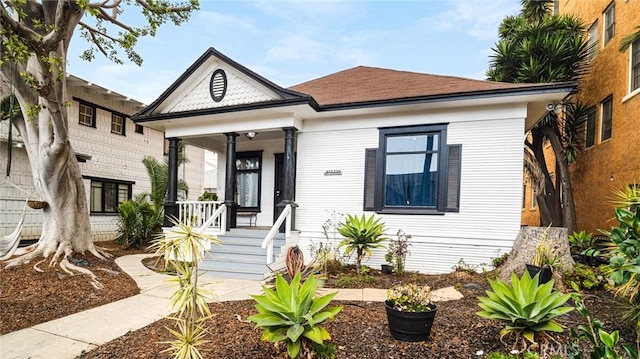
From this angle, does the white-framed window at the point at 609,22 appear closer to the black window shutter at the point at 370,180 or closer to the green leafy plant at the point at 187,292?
the black window shutter at the point at 370,180

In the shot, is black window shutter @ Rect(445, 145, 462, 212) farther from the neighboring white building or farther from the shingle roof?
the neighboring white building

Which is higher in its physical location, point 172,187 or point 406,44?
point 406,44

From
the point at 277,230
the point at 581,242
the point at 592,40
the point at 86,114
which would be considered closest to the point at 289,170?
the point at 277,230

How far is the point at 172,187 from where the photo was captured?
837 centimetres

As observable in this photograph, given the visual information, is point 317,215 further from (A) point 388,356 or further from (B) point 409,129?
(A) point 388,356

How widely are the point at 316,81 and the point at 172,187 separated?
17.3ft

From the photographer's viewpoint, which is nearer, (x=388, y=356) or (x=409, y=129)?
(x=388, y=356)

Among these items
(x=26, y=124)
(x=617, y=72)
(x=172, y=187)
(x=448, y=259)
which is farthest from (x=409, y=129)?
(x=26, y=124)

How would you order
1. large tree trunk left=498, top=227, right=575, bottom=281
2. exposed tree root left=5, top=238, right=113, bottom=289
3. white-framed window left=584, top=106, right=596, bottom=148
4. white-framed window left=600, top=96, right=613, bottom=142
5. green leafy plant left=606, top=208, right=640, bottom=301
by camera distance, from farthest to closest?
white-framed window left=584, top=106, right=596, bottom=148 < white-framed window left=600, top=96, right=613, bottom=142 < exposed tree root left=5, top=238, right=113, bottom=289 < large tree trunk left=498, top=227, right=575, bottom=281 < green leafy plant left=606, top=208, right=640, bottom=301

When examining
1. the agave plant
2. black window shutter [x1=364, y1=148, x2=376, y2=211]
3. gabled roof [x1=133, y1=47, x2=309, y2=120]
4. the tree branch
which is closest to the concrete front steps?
black window shutter [x1=364, y1=148, x2=376, y2=211]

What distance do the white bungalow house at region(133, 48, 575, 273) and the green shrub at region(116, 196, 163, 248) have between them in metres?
2.89

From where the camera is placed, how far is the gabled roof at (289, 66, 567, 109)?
6375 mm

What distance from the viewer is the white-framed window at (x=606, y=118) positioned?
9.25 meters

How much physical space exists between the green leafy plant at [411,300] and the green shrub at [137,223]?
9609 mm
